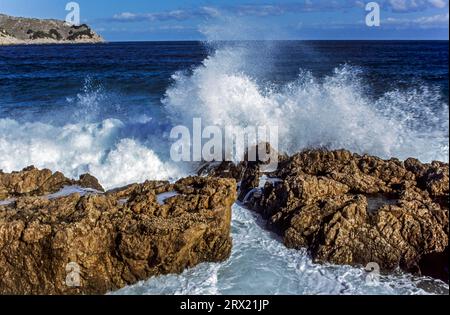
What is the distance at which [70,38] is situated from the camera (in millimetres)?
125812

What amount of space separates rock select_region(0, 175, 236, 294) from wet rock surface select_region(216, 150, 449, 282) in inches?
59.9

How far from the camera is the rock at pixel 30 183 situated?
369 inches

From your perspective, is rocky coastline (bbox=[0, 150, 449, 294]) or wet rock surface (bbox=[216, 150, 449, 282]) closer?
rocky coastline (bbox=[0, 150, 449, 294])

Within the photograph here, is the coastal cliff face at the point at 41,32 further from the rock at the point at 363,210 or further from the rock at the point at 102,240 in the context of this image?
the rock at the point at 363,210

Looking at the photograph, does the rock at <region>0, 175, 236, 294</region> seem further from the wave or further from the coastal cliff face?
the coastal cliff face

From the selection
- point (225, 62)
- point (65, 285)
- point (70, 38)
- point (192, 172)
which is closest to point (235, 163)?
point (192, 172)

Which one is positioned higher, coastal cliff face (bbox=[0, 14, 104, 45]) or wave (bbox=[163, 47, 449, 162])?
Answer: coastal cliff face (bbox=[0, 14, 104, 45])

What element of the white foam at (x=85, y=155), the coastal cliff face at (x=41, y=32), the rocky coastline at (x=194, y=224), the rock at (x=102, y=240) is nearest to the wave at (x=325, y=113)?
the white foam at (x=85, y=155)

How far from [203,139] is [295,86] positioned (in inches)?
145

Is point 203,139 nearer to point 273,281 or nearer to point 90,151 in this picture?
point 90,151

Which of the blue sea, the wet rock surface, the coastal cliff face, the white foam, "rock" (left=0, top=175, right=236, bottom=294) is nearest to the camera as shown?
"rock" (left=0, top=175, right=236, bottom=294)

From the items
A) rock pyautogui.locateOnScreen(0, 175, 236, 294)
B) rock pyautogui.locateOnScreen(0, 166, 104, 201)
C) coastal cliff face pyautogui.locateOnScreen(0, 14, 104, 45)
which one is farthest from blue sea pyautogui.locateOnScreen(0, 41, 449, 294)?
coastal cliff face pyautogui.locateOnScreen(0, 14, 104, 45)

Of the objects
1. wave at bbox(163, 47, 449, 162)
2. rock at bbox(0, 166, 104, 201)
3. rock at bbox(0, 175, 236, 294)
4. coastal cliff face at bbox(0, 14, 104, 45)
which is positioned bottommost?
rock at bbox(0, 175, 236, 294)

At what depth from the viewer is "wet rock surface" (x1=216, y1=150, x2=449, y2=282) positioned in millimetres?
7973
